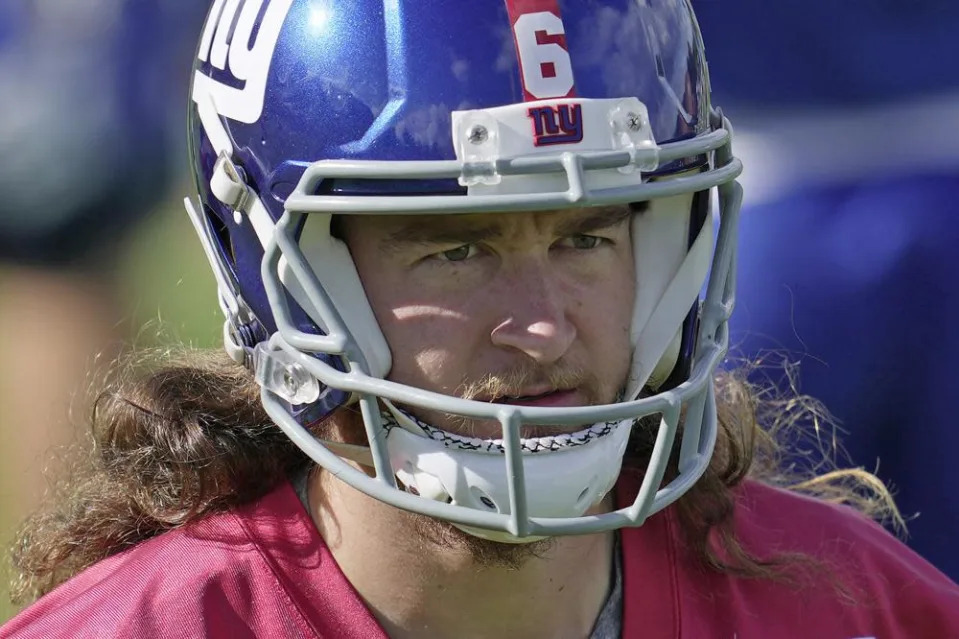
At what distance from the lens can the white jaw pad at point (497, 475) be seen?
1.70m

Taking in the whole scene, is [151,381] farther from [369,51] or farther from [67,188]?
[67,188]

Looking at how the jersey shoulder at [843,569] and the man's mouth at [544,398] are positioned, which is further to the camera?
the jersey shoulder at [843,569]

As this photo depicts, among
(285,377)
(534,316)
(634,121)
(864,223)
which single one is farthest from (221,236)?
(864,223)

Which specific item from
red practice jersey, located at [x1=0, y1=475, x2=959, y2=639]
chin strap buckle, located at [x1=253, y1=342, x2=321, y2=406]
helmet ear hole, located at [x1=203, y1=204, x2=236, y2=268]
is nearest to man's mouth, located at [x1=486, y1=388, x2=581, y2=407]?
chin strap buckle, located at [x1=253, y1=342, x2=321, y2=406]

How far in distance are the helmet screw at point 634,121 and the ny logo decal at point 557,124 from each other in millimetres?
73

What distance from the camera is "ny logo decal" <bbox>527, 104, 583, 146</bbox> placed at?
167 cm

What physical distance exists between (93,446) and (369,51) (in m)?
0.88

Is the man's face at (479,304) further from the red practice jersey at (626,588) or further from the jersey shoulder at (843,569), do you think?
the jersey shoulder at (843,569)

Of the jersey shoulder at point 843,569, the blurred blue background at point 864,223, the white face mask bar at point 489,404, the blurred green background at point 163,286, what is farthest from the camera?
the blurred green background at point 163,286

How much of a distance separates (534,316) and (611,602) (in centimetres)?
52

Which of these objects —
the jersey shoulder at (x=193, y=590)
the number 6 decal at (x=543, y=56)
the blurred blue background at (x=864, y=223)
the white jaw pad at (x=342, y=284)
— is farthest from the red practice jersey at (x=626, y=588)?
the blurred blue background at (x=864, y=223)

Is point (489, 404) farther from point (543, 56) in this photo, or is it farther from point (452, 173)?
point (543, 56)

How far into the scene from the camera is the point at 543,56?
5.57ft

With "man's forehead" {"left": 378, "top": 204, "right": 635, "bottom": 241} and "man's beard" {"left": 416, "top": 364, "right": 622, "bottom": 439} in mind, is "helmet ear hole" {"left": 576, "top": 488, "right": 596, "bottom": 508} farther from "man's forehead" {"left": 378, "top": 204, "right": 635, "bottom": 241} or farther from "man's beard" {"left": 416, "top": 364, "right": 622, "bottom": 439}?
"man's forehead" {"left": 378, "top": 204, "right": 635, "bottom": 241}
